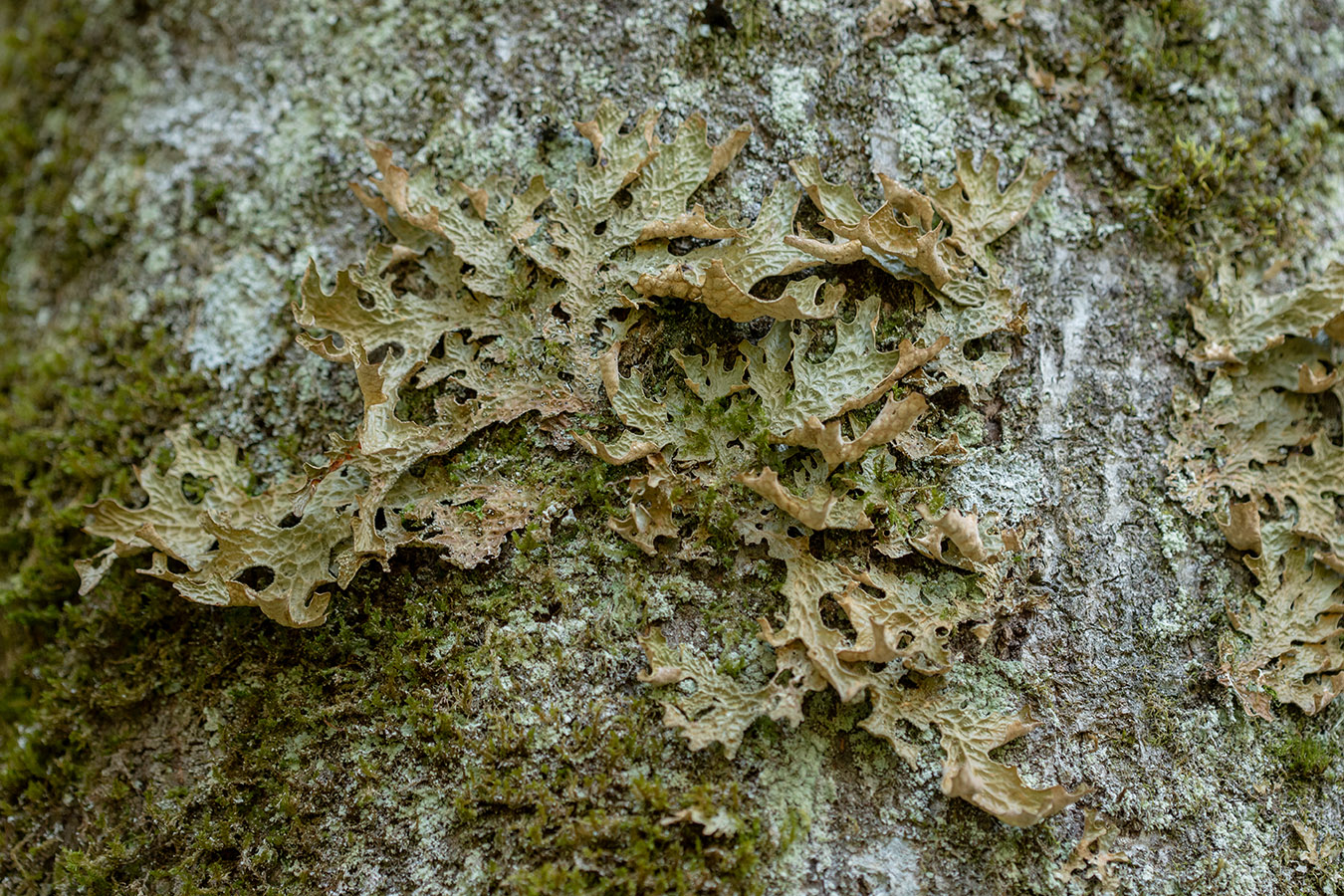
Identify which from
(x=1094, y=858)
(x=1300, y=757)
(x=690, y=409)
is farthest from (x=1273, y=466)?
(x=690, y=409)

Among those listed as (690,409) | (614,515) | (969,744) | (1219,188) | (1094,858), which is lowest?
(1094,858)

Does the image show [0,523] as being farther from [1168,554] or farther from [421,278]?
[1168,554]

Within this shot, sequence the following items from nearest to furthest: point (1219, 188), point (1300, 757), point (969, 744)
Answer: point (969, 744) < point (1300, 757) < point (1219, 188)

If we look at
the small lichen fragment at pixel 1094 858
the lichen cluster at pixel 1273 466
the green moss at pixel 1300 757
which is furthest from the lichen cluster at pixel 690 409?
the green moss at pixel 1300 757

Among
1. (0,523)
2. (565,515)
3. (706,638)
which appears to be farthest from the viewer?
(0,523)

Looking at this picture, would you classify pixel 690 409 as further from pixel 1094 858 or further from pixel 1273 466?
pixel 1273 466

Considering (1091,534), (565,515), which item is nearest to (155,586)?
(565,515)

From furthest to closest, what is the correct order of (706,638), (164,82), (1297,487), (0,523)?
(164,82) → (0,523) → (1297,487) → (706,638)
